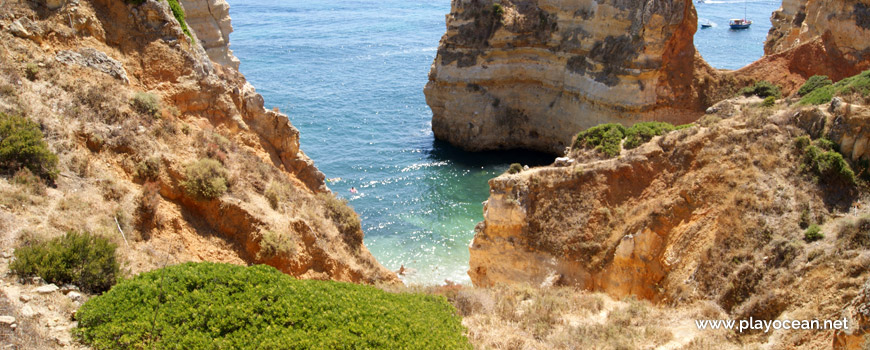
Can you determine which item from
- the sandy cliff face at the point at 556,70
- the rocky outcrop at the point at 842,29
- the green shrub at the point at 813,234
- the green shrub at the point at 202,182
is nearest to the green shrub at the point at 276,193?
the green shrub at the point at 202,182

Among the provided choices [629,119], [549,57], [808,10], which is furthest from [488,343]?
[808,10]

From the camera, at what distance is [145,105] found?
16250 millimetres

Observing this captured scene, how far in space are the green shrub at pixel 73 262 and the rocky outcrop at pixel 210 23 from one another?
62.4 ft

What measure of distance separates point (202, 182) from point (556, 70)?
109 ft

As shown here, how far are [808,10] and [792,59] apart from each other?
4187 millimetres

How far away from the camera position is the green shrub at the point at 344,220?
19234mm

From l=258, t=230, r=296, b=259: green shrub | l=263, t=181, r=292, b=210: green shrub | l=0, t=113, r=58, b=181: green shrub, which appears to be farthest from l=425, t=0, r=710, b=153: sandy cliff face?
l=0, t=113, r=58, b=181: green shrub

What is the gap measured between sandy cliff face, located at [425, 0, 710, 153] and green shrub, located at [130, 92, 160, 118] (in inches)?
1188

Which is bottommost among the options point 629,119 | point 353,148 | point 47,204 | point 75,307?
point 353,148

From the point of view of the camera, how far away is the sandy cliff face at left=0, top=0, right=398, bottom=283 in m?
12.9

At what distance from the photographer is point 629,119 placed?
3875 cm

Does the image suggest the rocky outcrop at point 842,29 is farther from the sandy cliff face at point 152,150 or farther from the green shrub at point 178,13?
the green shrub at point 178,13

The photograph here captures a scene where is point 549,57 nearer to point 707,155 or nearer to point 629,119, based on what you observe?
point 629,119

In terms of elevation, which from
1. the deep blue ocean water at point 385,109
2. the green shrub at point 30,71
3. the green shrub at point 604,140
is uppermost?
the green shrub at point 30,71
